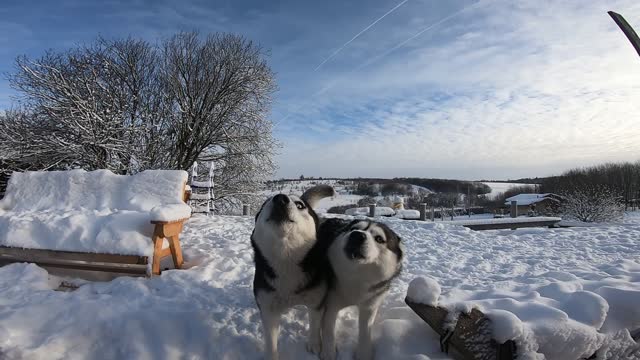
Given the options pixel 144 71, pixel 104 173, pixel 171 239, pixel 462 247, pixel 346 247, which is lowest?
pixel 462 247

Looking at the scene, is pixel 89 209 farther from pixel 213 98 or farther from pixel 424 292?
pixel 213 98

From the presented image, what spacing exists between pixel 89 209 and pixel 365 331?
4136 mm

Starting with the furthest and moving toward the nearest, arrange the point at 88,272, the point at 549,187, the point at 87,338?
1. the point at 549,187
2. the point at 88,272
3. the point at 87,338

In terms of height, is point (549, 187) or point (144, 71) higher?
point (144, 71)

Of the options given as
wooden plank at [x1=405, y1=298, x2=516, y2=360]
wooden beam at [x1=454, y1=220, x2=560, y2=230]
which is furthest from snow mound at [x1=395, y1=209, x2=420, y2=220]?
wooden plank at [x1=405, y1=298, x2=516, y2=360]

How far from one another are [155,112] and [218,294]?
57.7 feet

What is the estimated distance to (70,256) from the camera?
13.1 ft

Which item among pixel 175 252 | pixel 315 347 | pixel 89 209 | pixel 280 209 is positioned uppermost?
pixel 280 209

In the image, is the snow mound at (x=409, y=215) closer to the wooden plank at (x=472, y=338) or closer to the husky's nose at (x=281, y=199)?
the wooden plank at (x=472, y=338)

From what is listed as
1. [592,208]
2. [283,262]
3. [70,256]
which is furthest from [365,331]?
[592,208]

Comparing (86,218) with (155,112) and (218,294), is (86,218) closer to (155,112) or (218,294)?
(218,294)

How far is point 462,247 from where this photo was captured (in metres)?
7.18

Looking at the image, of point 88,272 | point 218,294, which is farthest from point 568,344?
point 88,272

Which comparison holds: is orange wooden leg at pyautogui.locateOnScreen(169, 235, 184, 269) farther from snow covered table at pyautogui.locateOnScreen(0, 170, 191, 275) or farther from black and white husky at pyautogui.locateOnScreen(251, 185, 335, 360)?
black and white husky at pyautogui.locateOnScreen(251, 185, 335, 360)
